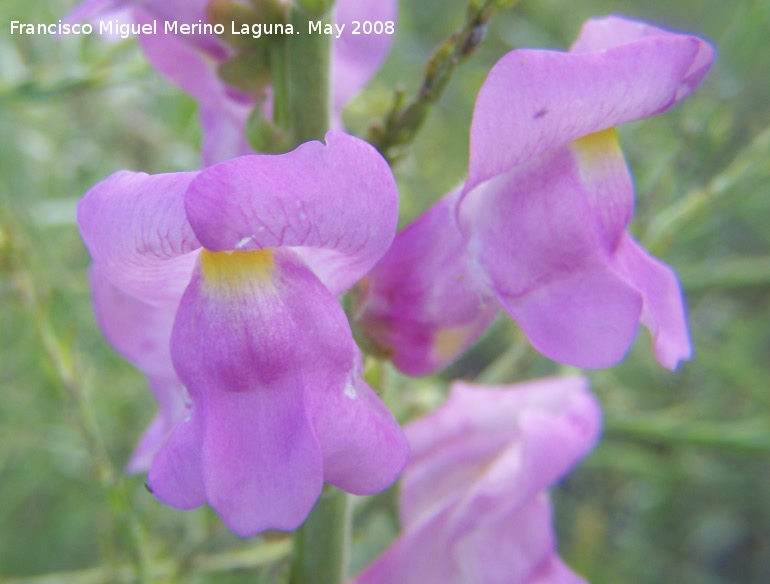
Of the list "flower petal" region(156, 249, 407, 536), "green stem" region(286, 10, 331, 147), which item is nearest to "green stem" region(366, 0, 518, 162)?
"green stem" region(286, 10, 331, 147)

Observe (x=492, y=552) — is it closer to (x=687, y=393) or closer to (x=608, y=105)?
(x=608, y=105)

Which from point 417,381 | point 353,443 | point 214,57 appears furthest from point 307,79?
point 417,381

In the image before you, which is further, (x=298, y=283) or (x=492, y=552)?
(x=492, y=552)

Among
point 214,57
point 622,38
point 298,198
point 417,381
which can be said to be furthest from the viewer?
point 417,381

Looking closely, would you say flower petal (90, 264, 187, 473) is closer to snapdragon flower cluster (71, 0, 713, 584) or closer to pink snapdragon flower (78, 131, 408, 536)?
snapdragon flower cluster (71, 0, 713, 584)

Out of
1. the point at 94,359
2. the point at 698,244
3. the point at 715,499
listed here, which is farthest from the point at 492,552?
the point at 715,499

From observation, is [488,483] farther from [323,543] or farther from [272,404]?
[272,404]
